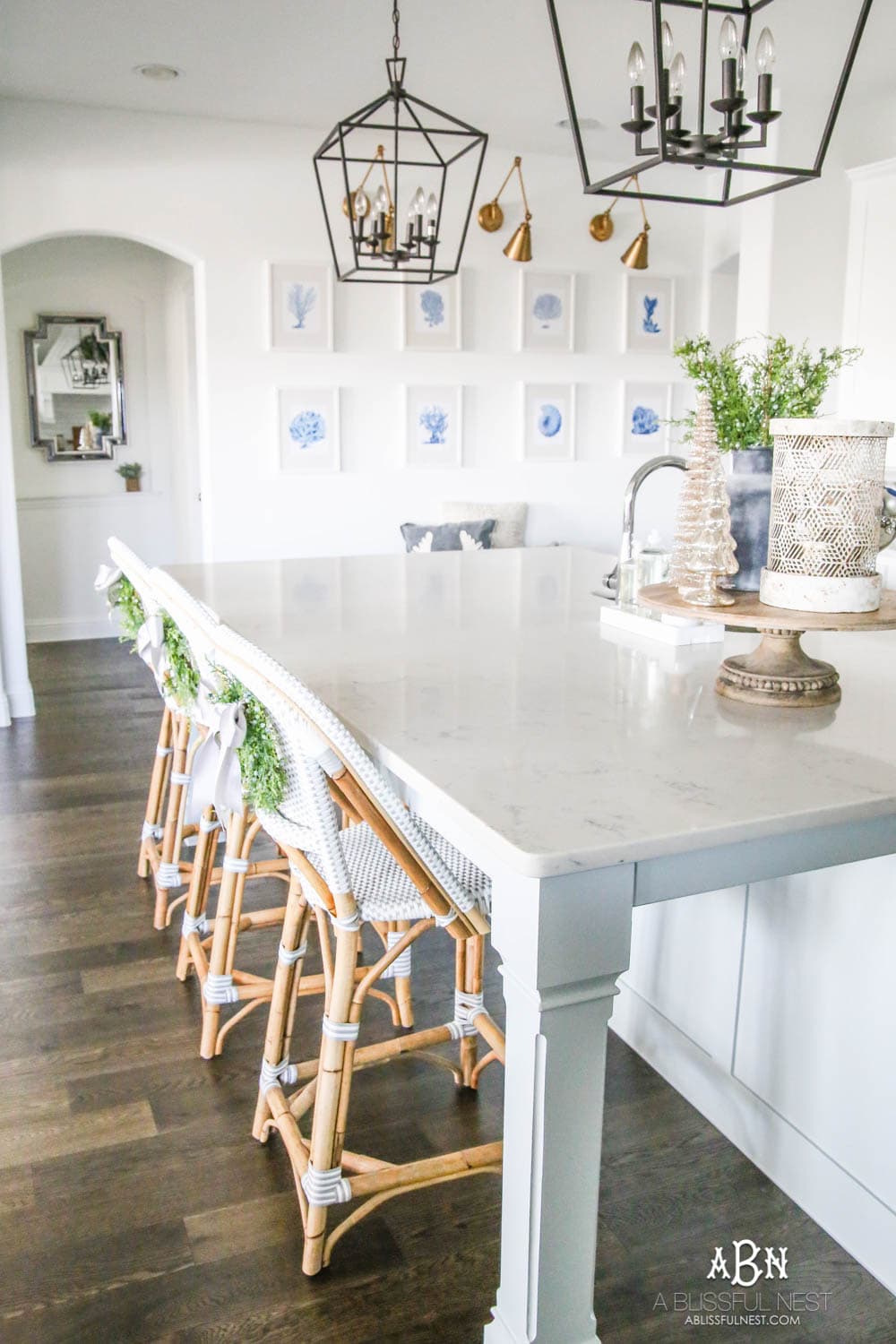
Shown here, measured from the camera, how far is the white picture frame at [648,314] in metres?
6.21

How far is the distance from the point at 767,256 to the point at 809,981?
409 centimetres

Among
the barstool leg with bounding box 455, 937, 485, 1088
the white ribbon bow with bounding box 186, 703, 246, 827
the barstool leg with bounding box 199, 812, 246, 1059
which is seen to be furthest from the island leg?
the barstool leg with bounding box 199, 812, 246, 1059

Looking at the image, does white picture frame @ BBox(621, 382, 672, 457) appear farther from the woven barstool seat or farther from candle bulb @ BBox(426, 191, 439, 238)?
the woven barstool seat

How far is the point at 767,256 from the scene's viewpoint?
4.99 metres

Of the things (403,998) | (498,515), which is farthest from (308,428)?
(403,998)

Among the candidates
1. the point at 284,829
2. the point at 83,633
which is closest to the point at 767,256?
the point at 284,829

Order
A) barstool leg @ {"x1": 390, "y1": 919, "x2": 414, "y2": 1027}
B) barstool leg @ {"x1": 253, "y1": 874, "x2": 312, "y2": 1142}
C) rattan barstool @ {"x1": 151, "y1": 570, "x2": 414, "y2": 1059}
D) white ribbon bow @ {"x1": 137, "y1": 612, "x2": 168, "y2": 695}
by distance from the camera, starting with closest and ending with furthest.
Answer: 1. rattan barstool @ {"x1": 151, "y1": 570, "x2": 414, "y2": 1059}
2. barstool leg @ {"x1": 253, "y1": 874, "x2": 312, "y2": 1142}
3. white ribbon bow @ {"x1": 137, "y1": 612, "x2": 168, "y2": 695}
4. barstool leg @ {"x1": 390, "y1": 919, "x2": 414, "y2": 1027}

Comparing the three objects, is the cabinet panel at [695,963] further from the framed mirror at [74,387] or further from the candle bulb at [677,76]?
the framed mirror at [74,387]

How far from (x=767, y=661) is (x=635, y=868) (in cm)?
64

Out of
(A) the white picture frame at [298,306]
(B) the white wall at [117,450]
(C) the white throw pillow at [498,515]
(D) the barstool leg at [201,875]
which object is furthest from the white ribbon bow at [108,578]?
(B) the white wall at [117,450]

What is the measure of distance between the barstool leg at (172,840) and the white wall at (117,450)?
4393mm

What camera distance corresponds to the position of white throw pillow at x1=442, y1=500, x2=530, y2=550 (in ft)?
19.4

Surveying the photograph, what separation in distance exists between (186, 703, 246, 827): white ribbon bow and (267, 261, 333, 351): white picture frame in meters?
4.19

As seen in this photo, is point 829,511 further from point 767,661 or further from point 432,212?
point 432,212
